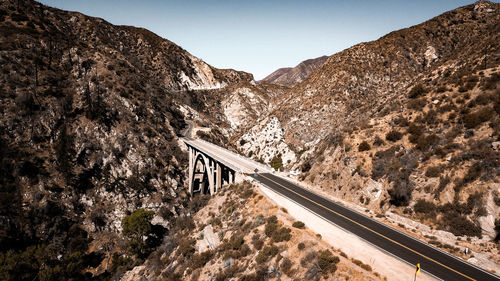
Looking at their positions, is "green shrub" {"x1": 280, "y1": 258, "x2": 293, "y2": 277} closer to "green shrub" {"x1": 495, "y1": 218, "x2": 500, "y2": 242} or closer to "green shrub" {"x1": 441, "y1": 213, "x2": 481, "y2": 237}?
"green shrub" {"x1": 441, "y1": 213, "x2": 481, "y2": 237}

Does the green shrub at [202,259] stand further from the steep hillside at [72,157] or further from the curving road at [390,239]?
the steep hillside at [72,157]

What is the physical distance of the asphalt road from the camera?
13922mm

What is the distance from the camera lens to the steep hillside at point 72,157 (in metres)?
34.3

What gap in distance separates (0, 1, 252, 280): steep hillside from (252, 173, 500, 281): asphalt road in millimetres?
29971

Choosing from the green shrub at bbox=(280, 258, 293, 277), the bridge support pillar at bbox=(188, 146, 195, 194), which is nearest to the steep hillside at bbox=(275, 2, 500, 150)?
the bridge support pillar at bbox=(188, 146, 195, 194)

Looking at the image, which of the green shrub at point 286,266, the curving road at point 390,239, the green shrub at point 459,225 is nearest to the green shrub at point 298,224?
the curving road at point 390,239

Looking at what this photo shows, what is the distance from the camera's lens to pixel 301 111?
72500 millimetres

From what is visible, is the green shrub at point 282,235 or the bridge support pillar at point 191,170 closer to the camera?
the green shrub at point 282,235

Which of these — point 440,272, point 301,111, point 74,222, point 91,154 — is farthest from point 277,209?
point 301,111

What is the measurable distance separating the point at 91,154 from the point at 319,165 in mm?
46755

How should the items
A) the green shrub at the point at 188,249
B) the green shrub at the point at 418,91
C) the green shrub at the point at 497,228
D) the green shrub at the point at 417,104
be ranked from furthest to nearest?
the green shrub at the point at 418,91
the green shrub at the point at 417,104
the green shrub at the point at 188,249
the green shrub at the point at 497,228

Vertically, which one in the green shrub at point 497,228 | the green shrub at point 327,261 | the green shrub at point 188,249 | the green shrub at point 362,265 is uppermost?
the green shrub at point 497,228

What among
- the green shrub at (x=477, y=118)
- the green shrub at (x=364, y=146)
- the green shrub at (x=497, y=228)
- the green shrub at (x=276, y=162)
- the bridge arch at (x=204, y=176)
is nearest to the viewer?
the green shrub at (x=497, y=228)

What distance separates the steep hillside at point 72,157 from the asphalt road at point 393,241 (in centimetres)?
2997
